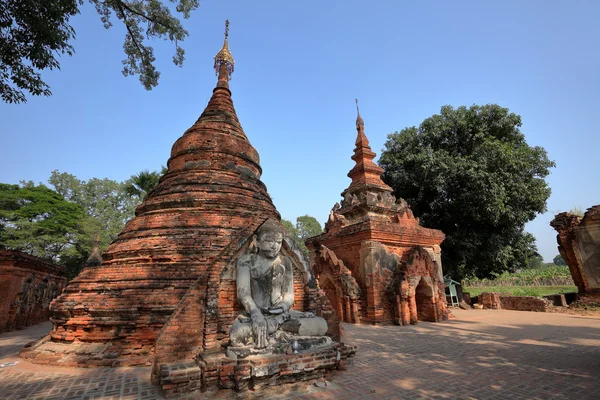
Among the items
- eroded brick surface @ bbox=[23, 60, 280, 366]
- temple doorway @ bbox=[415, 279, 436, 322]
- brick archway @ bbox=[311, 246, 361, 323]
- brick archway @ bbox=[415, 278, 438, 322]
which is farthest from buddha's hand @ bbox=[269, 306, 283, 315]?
temple doorway @ bbox=[415, 279, 436, 322]

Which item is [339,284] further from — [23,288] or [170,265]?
[23,288]

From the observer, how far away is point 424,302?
472 inches

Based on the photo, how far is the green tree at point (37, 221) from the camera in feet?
74.7

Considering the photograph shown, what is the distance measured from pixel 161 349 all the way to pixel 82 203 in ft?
107

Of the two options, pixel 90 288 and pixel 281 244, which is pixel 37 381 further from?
pixel 281 244

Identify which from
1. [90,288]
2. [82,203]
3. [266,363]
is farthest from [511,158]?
[82,203]

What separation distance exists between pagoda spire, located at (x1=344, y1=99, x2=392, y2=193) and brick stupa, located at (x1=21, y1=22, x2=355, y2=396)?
638 cm

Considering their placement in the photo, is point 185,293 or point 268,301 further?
point 185,293

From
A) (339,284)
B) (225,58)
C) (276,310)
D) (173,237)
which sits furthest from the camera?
(225,58)

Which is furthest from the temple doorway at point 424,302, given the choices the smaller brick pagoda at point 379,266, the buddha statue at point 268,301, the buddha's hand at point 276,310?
the buddha's hand at point 276,310

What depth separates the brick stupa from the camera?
4.47 m

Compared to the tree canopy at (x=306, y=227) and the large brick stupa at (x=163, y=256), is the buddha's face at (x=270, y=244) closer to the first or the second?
the large brick stupa at (x=163, y=256)

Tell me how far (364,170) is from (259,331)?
451 inches

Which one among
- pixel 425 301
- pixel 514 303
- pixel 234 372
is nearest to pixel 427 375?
pixel 234 372
